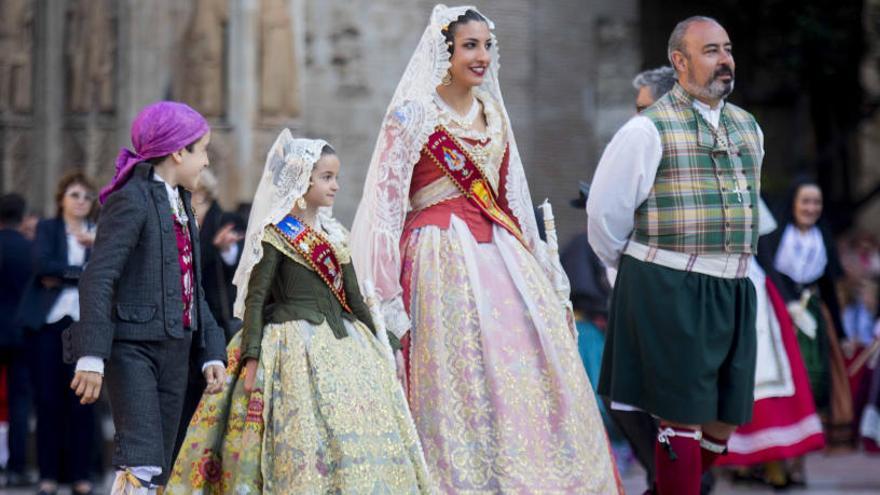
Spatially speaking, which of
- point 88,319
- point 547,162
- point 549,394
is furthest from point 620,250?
point 547,162

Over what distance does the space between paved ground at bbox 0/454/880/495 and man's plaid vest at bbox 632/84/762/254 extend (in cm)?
387

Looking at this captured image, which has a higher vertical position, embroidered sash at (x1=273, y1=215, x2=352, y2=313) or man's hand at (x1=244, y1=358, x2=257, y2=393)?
embroidered sash at (x1=273, y1=215, x2=352, y2=313)

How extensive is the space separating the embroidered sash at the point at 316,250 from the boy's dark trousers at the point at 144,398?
105cm

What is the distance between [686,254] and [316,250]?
1.52 metres

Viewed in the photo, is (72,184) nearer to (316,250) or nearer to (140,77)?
(316,250)

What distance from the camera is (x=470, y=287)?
806 centimetres

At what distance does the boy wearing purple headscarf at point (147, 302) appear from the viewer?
6.70m

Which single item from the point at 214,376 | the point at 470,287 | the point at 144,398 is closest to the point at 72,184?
the point at 470,287

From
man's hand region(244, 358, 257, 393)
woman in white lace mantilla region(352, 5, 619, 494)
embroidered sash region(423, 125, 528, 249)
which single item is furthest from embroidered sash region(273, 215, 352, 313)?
embroidered sash region(423, 125, 528, 249)

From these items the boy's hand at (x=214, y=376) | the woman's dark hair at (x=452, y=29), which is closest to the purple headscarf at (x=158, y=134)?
the boy's hand at (x=214, y=376)

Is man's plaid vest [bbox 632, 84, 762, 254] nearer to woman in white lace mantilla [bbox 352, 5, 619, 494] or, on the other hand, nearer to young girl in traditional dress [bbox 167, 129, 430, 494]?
woman in white lace mantilla [bbox 352, 5, 619, 494]

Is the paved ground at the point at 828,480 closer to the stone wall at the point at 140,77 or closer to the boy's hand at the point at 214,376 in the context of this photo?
the stone wall at the point at 140,77

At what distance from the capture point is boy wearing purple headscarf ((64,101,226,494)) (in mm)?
6695

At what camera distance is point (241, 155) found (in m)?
13.8
